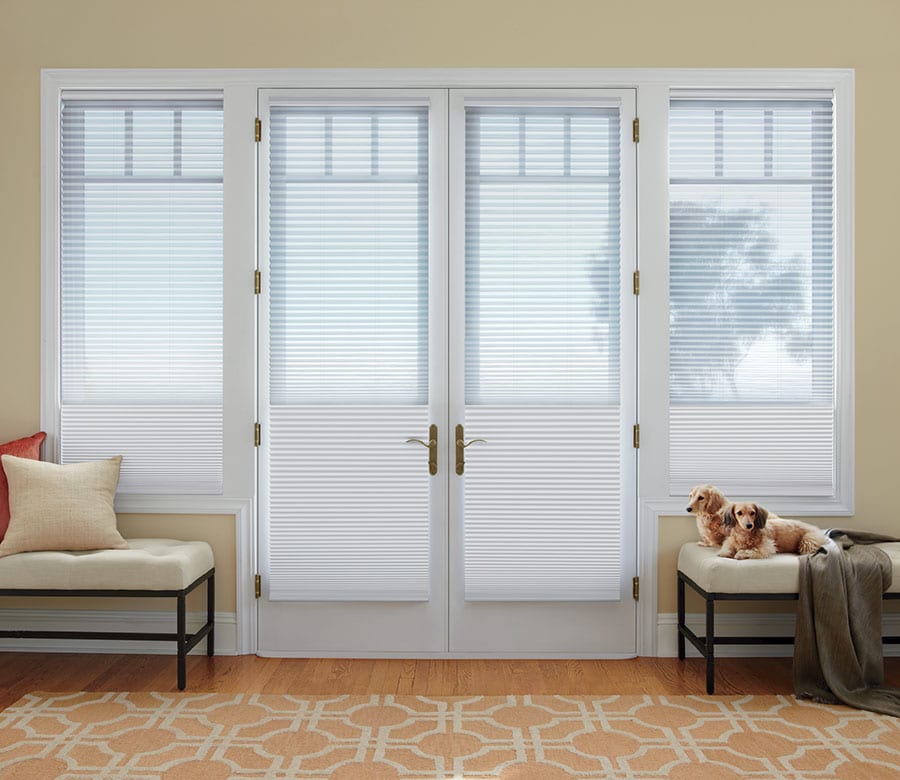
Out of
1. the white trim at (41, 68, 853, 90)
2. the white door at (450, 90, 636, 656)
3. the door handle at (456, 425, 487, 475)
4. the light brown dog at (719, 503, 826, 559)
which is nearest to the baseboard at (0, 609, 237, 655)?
the white door at (450, 90, 636, 656)

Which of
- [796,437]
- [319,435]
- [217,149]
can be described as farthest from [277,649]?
[796,437]

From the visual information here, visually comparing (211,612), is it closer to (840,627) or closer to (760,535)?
(760,535)

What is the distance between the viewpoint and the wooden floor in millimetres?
3035

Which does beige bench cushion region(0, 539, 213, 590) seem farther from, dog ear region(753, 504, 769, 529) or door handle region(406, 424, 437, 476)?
dog ear region(753, 504, 769, 529)

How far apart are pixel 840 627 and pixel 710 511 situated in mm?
623

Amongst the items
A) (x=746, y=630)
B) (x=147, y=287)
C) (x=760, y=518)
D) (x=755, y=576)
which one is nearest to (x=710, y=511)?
(x=760, y=518)

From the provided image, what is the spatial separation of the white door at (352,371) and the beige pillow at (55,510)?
2.11ft

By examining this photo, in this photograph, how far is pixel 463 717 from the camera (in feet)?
9.06

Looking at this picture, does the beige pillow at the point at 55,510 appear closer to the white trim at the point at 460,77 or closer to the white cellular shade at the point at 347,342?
the white cellular shade at the point at 347,342

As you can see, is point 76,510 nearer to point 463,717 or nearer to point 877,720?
point 463,717

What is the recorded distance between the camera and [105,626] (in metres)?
3.45

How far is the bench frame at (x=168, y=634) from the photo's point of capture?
3.01 metres

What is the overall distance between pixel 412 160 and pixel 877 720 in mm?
2778

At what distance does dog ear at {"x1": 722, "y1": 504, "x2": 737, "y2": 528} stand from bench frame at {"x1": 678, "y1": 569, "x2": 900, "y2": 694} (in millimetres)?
267
